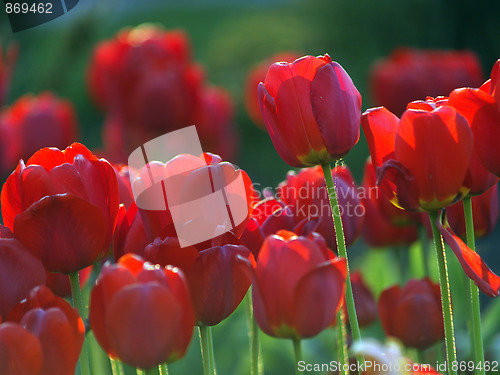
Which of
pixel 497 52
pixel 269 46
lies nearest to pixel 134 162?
pixel 497 52

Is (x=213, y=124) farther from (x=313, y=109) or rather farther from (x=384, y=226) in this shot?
(x=313, y=109)

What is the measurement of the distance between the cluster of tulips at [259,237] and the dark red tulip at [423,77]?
1.09m

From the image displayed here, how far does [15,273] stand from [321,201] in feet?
0.94

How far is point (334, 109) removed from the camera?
56cm

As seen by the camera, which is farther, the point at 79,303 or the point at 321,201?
the point at 321,201

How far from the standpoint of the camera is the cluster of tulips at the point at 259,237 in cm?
43

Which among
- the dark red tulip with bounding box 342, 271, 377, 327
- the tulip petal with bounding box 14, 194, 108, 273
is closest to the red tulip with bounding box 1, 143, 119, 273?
the tulip petal with bounding box 14, 194, 108, 273

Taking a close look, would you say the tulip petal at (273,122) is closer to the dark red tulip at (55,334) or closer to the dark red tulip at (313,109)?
the dark red tulip at (313,109)

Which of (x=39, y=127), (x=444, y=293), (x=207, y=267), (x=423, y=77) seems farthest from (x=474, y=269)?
(x=39, y=127)

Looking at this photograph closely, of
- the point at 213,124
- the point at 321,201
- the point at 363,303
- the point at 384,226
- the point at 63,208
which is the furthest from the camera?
the point at 213,124

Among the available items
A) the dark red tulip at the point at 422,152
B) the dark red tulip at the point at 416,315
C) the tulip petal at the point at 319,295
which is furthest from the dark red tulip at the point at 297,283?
the dark red tulip at the point at 416,315

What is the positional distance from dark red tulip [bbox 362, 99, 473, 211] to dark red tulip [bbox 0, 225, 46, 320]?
249mm

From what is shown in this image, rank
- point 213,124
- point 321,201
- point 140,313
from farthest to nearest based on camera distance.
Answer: point 213,124 < point 321,201 < point 140,313

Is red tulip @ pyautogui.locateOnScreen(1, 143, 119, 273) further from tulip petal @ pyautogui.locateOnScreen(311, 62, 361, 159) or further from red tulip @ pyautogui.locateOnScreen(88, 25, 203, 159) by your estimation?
red tulip @ pyautogui.locateOnScreen(88, 25, 203, 159)
